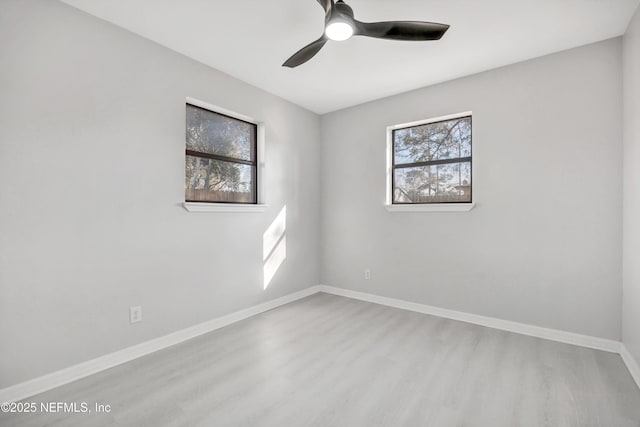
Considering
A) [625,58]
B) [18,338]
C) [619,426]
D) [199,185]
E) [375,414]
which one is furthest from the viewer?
[199,185]

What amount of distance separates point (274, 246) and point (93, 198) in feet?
6.21

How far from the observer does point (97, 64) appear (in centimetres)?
214

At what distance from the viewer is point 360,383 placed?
1956 mm

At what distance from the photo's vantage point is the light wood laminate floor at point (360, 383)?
1.63 meters

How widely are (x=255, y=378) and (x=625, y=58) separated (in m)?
3.68

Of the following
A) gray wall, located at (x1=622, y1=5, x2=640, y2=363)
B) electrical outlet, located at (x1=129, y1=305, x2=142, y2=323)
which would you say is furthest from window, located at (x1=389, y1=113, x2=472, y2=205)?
electrical outlet, located at (x1=129, y1=305, x2=142, y2=323)

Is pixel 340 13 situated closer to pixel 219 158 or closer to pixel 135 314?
pixel 219 158

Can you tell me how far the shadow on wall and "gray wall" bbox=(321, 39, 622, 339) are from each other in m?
1.16

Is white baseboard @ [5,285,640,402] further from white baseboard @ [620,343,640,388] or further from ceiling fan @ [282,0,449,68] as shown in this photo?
ceiling fan @ [282,0,449,68]

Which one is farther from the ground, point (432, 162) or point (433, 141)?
point (433, 141)

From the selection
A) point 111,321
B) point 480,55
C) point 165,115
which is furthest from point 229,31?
point 111,321

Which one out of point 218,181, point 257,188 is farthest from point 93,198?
point 257,188

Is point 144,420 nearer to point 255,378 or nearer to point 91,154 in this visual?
point 255,378

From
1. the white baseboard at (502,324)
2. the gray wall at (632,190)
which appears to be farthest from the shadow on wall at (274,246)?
the gray wall at (632,190)
